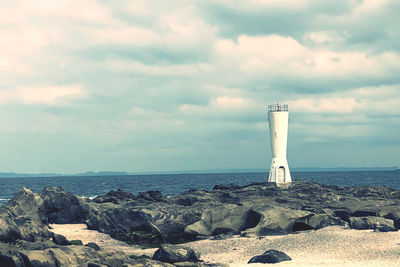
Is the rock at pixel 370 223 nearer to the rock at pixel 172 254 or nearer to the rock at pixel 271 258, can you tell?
the rock at pixel 271 258

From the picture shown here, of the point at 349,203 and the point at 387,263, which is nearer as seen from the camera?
the point at 387,263

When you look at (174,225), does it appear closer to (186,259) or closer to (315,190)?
(186,259)

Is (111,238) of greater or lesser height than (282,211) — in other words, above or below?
below

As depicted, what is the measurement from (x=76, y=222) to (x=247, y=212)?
12.5 m

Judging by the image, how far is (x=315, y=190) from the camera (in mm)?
46562

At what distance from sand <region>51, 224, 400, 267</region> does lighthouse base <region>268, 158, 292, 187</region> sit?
25.8 meters

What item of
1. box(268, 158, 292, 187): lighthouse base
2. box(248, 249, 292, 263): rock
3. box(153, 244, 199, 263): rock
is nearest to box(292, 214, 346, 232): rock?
box(248, 249, 292, 263): rock

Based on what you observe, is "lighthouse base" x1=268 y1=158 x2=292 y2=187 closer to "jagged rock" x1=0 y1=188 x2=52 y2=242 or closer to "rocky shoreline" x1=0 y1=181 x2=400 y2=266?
"rocky shoreline" x1=0 y1=181 x2=400 y2=266

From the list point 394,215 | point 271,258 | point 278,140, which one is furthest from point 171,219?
point 278,140

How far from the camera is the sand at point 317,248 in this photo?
20.1 meters

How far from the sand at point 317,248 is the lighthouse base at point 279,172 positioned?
25798 millimetres

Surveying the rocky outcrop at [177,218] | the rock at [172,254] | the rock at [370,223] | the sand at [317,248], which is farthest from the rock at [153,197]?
the rock at [172,254]

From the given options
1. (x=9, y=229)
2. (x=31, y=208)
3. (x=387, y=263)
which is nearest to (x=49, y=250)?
(x=9, y=229)

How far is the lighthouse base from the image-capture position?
52.1m
